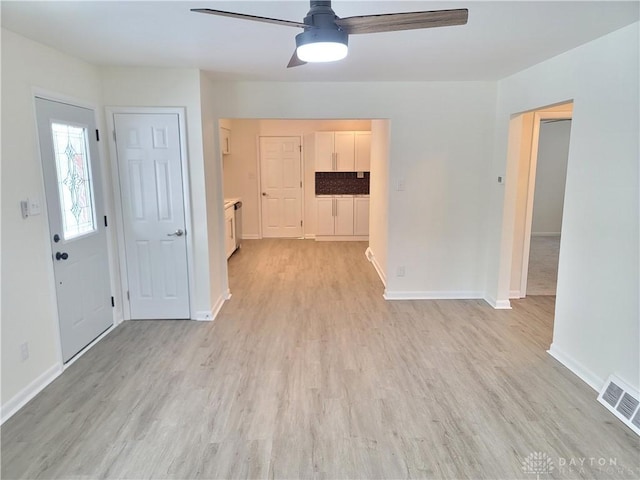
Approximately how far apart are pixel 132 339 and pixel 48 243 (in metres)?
1.17

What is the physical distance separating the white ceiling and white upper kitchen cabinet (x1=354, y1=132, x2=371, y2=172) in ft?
12.4

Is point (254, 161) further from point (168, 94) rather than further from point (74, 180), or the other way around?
point (74, 180)

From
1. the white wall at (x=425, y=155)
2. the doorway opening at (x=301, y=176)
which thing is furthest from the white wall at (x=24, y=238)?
the doorway opening at (x=301, y=176)

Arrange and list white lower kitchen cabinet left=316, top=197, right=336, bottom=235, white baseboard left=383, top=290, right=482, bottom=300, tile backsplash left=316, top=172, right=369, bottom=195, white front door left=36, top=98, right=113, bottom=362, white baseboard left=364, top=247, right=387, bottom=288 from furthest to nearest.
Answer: tile backsplash left=316, top=172, right=369, bottom=195 < white lower kitchen cabinet left=316, top=197, right=336, bottom=235 < white baseboard left=364, top=247, right=387, bottom=288 < white baseboard left=383, top=290, right=482, bottom=300 < white front door left=36, top=98, right=113, bottom=362

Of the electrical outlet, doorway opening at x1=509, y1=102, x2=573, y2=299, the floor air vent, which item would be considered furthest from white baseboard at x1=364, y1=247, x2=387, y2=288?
the electrical outlet

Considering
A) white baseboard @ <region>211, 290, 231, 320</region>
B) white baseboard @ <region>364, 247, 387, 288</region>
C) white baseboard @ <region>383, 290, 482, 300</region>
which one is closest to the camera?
white baseboard @ <region>211, 290, 231, 320</region>

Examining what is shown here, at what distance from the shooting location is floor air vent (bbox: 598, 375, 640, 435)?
7.77 ft

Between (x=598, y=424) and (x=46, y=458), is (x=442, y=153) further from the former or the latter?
(x=46, y=458)

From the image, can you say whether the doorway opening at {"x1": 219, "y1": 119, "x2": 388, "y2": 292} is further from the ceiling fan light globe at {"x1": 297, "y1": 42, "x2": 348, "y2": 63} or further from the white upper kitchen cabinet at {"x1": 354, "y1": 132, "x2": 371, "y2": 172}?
the ceiling fan light globe at {"x1": 297, "y1": 42, "x2": 348, "y2": 63}

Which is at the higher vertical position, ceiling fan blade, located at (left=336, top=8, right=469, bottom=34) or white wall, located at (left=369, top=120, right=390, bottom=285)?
ceiling fan blade, located at (left=336, top=8, right=469, bottom=34)

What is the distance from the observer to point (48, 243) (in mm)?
2863

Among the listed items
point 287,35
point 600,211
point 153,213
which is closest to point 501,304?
point 600,211

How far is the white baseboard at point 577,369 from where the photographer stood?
276 cm

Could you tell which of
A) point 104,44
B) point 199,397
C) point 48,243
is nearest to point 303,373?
point 199,397
